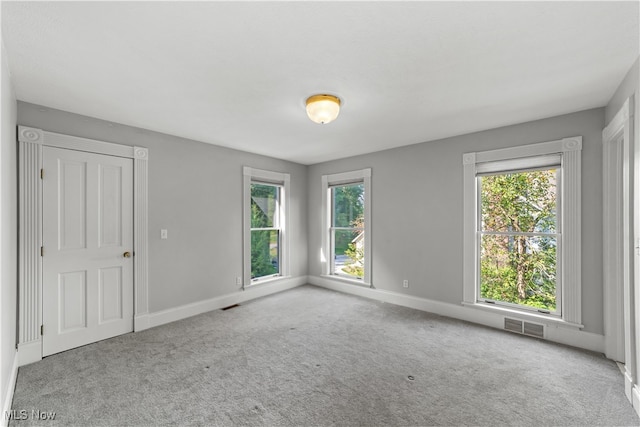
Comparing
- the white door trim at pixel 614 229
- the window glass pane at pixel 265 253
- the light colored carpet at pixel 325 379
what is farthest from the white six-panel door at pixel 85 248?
the white door trim at pixel 614 229

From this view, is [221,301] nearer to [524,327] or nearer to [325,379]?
[325,379]

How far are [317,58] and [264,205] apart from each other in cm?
341

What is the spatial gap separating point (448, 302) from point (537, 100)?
2.61 meters

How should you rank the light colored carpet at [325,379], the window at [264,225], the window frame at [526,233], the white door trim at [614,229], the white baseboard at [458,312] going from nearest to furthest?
the light colored carpet at [325,379] → the white door trim at [614,229] → the white baseboard at [458,312] → the window frame at [526,233] → the window at [264,225]

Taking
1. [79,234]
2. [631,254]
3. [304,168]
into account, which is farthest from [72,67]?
[631,254]

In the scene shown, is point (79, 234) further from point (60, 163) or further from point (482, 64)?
point (482, 64)

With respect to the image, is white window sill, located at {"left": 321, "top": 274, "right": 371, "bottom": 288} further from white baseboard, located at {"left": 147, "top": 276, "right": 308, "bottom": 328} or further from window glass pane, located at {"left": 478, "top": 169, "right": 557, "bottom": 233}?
window glass pane, located at {"left": 478, "top": 169, "right": 557, "bottom": 233}

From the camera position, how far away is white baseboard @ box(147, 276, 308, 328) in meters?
3.56

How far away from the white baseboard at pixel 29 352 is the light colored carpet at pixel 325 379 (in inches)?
4.2

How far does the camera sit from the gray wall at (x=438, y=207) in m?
2.88

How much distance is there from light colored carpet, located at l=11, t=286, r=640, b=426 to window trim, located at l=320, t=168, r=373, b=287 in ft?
4.60

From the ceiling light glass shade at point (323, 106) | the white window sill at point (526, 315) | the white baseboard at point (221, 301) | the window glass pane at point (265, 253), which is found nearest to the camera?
the ceiling light glass shade at point (323, 106)

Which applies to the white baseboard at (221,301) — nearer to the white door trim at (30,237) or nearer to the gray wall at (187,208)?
the gray wall at (187,208)

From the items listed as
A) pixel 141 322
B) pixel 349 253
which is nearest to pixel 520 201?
pixel 349 253
